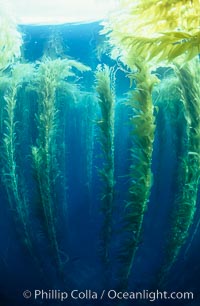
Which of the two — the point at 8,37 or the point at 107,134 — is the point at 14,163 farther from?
the point at 8,37

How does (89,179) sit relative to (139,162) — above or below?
below

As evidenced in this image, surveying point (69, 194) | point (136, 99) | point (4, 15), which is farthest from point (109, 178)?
point (4, 15)

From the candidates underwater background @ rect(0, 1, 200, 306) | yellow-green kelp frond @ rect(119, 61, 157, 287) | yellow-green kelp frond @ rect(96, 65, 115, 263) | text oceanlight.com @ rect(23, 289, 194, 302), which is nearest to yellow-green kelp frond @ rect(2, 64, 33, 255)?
underwater background @ rect(0, 1, 200, 306)

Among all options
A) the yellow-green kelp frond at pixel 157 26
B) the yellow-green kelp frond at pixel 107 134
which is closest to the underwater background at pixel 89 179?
the yellow-green kelp frond at pixel 107 134

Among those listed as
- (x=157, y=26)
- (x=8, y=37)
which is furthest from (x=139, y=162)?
(x=8, y=37)

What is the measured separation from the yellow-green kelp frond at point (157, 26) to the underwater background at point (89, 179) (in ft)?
1.22

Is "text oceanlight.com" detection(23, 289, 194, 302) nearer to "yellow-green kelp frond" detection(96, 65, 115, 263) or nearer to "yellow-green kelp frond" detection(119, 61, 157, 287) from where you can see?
"yellow-green kelp frond" detection(119, 61, 157, 287)

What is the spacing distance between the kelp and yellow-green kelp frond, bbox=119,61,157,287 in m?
0.58

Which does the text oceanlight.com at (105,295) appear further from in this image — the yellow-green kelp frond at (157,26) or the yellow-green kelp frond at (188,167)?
the yellow-green kelp frond at (157,26)

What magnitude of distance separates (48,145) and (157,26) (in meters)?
1.17

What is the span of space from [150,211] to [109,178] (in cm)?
50

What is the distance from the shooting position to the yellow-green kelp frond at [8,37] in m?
2.84

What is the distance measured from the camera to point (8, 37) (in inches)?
114

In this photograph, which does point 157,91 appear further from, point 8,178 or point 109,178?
point 8,178
